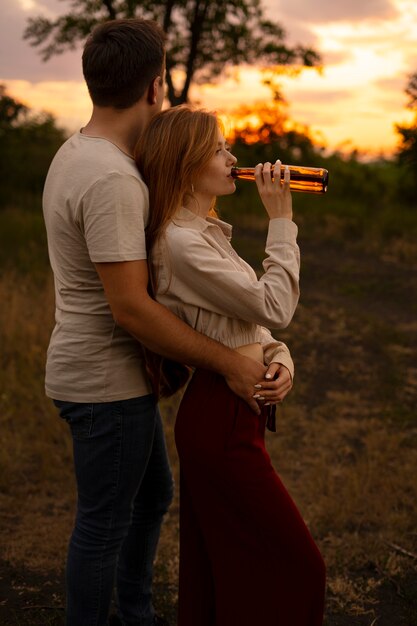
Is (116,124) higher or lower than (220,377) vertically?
higher

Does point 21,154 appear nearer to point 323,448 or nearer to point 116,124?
point 323,448

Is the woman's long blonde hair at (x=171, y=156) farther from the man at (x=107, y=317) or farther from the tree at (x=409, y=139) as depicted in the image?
the tree at (x=409, y=139)

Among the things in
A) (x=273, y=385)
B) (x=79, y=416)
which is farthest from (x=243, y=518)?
(x=79, y=416)

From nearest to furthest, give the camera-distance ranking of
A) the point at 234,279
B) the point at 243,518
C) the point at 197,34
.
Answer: the point at 234,279, the point at 243,518, the point at 197,34

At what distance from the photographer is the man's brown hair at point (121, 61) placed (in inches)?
79.2

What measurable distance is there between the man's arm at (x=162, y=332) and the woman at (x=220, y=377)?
4 cm

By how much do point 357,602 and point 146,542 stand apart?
3.47ft

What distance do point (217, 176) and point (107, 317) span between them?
18.9 inches

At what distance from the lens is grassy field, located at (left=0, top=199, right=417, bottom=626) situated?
130 inches

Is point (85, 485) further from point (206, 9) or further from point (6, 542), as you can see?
point (206, 9)

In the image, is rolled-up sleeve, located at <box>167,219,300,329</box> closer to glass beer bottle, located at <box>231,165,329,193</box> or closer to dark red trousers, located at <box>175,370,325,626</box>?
glass beer bottle, located at <box>231,165,329,193</box>

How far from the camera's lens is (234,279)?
6.49ft

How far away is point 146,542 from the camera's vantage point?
2.65 metres

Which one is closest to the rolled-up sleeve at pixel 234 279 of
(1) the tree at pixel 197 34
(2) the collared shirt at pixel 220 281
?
(2) the collared shirt at pixel 220 281
